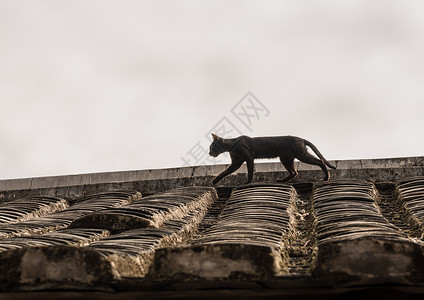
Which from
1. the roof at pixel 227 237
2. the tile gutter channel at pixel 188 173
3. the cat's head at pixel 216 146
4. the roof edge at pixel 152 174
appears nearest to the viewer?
the roof at pixel 227 237

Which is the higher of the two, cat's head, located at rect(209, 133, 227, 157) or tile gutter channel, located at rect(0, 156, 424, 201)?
cat's head, located at rect(209, 133, 227, 157)

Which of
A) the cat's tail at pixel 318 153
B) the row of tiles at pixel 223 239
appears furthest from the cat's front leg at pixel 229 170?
the cat's tail at pixel 318 153

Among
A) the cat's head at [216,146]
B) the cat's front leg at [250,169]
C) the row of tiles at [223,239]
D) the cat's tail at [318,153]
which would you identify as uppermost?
the cat's head at [216,146]

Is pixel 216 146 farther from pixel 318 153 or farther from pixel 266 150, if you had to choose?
pixel 318 153

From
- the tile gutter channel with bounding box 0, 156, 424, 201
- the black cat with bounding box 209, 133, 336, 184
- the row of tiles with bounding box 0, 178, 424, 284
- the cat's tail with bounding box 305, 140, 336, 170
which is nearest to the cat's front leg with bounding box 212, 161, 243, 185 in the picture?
the black cat with bounding box 209, 133, 336, 184

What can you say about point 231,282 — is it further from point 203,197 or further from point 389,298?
point 203,197

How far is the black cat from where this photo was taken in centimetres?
522

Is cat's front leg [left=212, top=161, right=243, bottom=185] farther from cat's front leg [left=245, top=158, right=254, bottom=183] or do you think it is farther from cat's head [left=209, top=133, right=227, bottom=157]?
cat's head [left=209, top=133, right=227, bottom=157]

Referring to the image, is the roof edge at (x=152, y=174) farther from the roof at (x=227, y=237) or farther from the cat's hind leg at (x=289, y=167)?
the cat's hind leg at (x=289, y=167)

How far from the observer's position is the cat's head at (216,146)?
18.3ft

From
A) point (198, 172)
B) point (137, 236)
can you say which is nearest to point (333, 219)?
point (137, 236)

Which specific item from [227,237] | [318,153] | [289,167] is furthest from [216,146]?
[227,237]

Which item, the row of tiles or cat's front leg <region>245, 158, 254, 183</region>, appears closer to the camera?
the row of tiles

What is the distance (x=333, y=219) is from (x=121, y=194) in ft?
6.68
